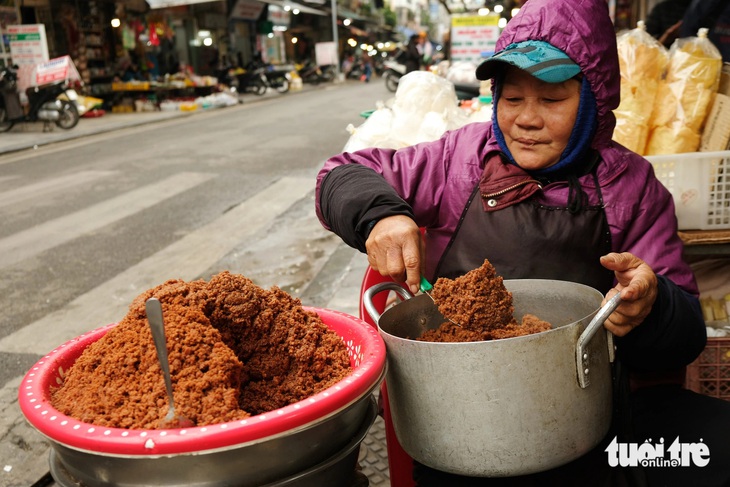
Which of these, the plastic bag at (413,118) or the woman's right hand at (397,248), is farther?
the plastic bag at (413,118)

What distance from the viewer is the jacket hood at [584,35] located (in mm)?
1705

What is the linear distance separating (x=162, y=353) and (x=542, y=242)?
3.63ft

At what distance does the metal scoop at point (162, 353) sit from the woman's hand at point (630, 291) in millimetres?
867

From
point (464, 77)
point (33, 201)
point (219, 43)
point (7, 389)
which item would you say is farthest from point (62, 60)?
point (219, 43)

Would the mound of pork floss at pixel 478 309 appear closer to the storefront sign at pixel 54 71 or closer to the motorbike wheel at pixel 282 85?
the storefront sign at pixel 54 71

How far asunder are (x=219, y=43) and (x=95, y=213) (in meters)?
21.4

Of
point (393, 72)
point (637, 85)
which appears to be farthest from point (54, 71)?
point (637, 85)

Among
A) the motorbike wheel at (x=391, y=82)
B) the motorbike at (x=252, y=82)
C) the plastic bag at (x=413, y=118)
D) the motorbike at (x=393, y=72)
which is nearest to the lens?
the plastic bag at (x=413, y=118)

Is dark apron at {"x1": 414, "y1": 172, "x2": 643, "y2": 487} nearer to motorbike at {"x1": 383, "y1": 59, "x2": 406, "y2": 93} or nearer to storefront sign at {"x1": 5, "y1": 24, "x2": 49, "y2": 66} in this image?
storefront sign at {"x1": 5, "y1": 24, "x2": 49, "y2": 66}

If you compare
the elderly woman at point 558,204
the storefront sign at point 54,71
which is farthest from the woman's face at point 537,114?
the storefront sign at point 54,71

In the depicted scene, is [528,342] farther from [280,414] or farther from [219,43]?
[219,43]

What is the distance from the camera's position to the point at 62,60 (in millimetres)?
13148

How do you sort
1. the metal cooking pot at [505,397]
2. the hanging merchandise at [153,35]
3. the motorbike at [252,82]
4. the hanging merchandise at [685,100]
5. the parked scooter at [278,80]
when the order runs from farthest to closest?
1. the parked scooter at [278,80]
2. the motorbike at [252,82]
3. the hanging merchandise at [153,35]
4. the hanging merchandise at [685,100]
5. the metal cooking pot at [505,397]

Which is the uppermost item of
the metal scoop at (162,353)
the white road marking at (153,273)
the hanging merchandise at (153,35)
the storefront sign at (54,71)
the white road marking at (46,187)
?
the hanging merchandise at (153,35)
